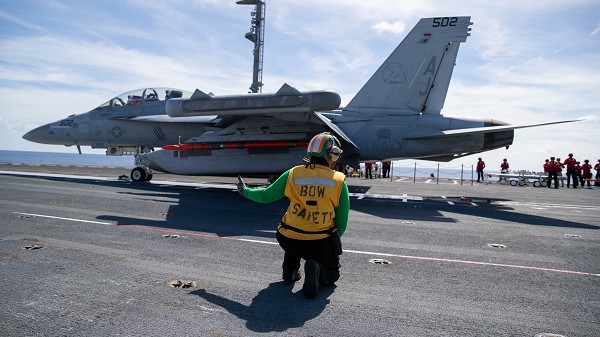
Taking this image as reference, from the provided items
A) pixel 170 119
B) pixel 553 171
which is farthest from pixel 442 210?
pixel 553 171

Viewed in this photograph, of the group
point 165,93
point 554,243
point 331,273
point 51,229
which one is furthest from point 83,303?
point 165,93

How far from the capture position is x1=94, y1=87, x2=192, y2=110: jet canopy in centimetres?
1498

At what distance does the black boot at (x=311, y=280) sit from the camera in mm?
3447

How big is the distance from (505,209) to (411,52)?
5.62 meters

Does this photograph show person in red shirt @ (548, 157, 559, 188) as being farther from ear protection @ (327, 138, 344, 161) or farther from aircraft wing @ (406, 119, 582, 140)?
ear protection @ (327, 138, 344, 161)

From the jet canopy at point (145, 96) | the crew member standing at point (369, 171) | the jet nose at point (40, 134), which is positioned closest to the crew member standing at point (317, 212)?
the jet canopy at point (145, 96)

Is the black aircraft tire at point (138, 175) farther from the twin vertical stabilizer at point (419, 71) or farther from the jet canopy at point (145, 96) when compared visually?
the twin vertical stabilizer at point (419, 71)

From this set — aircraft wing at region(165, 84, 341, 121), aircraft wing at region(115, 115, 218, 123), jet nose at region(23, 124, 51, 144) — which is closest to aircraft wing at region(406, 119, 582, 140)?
aircraft wing at region(165, 84, 341, 121)

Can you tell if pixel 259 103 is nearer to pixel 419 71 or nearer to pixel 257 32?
pixel 419 71

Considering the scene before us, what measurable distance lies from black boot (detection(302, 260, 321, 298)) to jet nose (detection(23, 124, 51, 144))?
16.1 m

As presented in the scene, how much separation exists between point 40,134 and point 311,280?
1650 cm

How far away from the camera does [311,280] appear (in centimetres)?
347

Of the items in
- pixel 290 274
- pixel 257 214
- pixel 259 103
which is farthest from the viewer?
pixel 259 103

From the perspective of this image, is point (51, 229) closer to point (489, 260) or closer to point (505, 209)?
point (489, 260)
